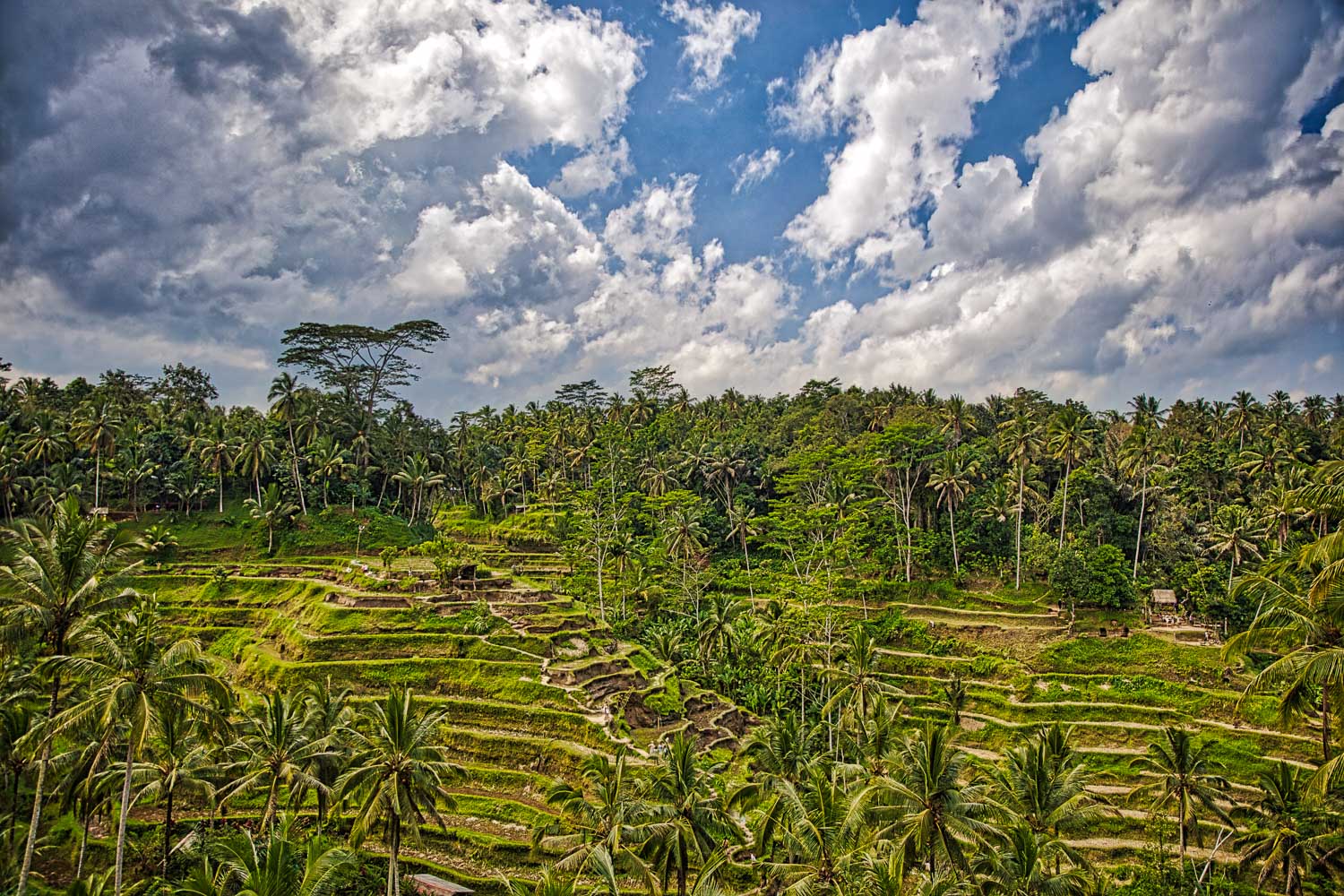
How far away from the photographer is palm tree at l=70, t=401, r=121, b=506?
55594 mm

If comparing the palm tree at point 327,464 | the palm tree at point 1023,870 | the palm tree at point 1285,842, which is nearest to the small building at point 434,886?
the palm tree at point 1023,870

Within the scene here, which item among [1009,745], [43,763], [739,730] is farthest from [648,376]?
[43,763]

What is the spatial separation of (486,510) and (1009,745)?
5221 cm

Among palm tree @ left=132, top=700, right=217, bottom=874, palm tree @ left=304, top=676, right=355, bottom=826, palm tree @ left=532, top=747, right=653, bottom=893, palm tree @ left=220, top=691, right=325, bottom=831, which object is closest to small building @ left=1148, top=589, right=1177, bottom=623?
palm tree @ left=532, top=747, right=653, bottom=893

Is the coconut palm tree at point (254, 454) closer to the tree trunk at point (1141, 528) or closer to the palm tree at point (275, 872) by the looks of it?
the palm tree at point (275, 872)

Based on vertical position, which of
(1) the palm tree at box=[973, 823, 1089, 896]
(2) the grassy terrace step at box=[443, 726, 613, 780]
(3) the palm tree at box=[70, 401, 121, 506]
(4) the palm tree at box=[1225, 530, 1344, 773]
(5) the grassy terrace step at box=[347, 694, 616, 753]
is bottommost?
(2) the grassy terrace step at box=[443, 726, 613, 780]

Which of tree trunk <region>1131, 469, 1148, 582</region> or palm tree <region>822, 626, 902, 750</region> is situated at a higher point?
tree trunk <region>1131, 469, 1148, 582</region>

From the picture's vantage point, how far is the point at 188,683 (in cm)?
1833

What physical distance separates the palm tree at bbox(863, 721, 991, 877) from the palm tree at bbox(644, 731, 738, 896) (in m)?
5.63

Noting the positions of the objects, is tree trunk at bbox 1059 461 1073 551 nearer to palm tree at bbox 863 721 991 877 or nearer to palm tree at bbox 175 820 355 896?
palm tree at bbox 863 721 991 877

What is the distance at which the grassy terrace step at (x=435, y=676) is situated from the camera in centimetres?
3653

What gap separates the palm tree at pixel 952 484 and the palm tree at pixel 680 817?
3919 cm

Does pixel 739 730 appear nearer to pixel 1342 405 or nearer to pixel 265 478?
pixel 265 478

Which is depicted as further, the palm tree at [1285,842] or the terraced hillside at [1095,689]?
the terraced hillside at [1095,689]
